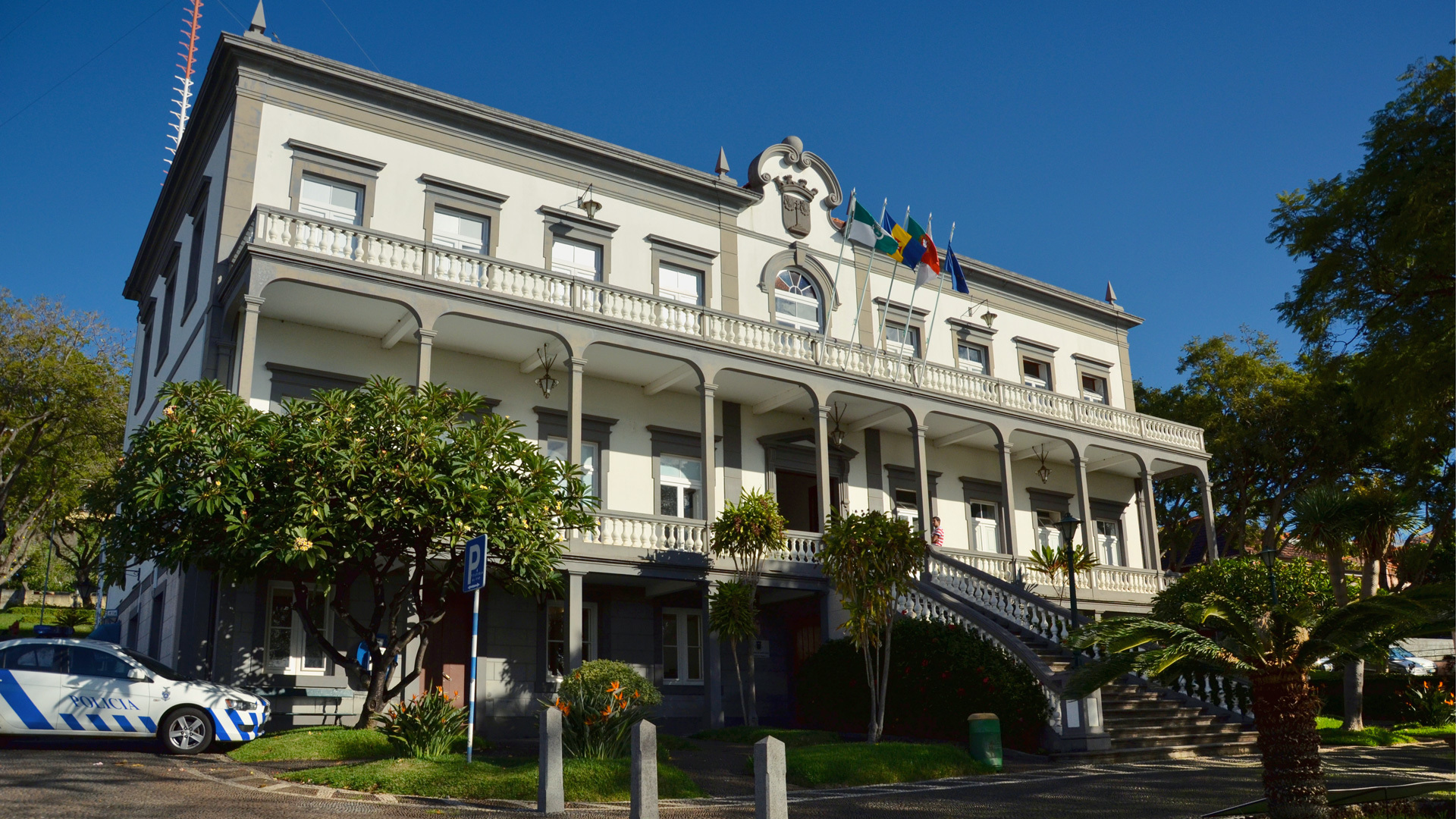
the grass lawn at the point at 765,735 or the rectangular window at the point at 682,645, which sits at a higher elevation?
the rectangular window at the point at 682,645

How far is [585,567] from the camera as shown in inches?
718

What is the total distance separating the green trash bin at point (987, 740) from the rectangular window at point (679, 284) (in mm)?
11168

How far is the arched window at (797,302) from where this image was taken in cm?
2455

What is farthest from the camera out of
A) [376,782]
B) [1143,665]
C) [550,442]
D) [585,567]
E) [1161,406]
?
[1161,406]

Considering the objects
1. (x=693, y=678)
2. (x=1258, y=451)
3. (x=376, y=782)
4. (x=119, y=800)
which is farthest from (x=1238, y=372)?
(x=119, y=800)

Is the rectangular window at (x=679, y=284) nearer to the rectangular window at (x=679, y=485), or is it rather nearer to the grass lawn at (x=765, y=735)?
the rectangular window at (x=679, y=485)

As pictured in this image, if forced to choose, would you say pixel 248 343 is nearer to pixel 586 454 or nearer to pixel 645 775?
pixel 586 454

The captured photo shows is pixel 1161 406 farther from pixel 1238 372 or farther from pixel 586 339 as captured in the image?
pixel 586 339

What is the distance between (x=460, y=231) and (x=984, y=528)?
14.2 meters

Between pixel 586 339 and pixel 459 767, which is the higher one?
pixel 586 339

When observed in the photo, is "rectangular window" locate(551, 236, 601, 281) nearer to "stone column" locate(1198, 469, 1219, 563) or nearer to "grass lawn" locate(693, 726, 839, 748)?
"grass lawn" locate(693, 726, 839, 748)

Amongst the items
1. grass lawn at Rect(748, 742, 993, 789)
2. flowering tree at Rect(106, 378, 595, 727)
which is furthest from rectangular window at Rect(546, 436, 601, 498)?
grass lawn at Rect(748, 742, 993, 789)

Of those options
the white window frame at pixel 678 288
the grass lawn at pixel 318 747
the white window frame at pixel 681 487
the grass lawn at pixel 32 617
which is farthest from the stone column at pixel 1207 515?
the grass lawn at pixel 32 617

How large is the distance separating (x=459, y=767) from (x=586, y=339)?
954cm
